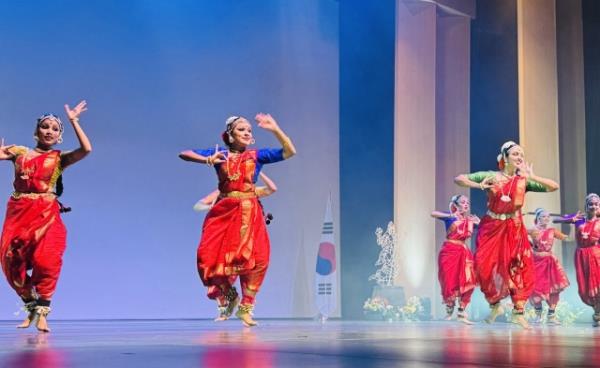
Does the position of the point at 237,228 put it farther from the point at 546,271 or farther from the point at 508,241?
the point at 546,271

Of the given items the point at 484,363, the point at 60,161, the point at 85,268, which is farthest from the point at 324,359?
the point at 85,268

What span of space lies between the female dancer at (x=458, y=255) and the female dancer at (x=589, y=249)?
1.38m

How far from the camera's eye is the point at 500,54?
1013 centimetres

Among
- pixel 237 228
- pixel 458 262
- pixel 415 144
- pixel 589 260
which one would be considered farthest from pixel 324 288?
pixel 237 228

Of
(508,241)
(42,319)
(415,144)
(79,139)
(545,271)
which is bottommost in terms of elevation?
(42,319)

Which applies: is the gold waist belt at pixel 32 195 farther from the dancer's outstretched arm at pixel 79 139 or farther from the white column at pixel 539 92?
the white column at pixel 539 92

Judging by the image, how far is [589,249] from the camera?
749 cm

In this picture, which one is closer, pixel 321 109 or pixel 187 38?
pixel 187 38

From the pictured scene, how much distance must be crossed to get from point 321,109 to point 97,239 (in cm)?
345

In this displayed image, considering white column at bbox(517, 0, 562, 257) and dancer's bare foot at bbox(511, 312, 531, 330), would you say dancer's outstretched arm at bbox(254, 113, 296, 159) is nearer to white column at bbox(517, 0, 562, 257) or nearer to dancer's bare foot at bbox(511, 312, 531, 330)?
dancer's bare foot at bbox(511, 312, 531, 330)

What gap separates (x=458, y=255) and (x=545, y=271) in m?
0.85

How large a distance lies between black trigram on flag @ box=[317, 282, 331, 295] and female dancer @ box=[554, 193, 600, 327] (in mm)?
3646

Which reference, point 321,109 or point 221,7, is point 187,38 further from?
point 321,109

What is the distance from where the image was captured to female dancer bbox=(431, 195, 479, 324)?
345 inches
